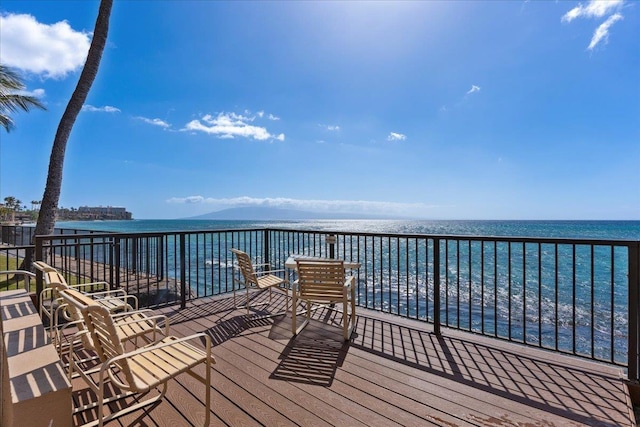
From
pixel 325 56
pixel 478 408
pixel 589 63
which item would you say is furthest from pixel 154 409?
pixel 589 63

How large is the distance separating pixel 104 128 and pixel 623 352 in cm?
2255

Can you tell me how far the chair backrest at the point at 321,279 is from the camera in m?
3.21

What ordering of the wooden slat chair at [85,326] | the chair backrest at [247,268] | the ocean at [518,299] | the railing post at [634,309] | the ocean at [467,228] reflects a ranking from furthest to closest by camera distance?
the ocean at [467,228], the chair backrest at [247,268], the ocean at [518,299], the railing post at [634,309], the wooden slat chair at [85,326]

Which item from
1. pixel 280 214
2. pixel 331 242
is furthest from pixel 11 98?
pixel 280 214

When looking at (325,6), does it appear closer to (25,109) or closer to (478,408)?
(478,408)

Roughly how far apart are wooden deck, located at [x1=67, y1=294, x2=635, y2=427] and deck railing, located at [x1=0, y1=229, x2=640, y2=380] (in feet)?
1.26

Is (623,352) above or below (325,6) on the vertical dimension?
below

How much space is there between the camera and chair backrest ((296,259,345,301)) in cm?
321

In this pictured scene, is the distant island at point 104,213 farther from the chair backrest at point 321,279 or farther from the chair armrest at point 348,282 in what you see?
the chair armrest at point 348,282

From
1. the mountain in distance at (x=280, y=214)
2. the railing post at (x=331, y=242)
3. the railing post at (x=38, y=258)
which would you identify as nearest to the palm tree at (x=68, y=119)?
the railing post at (x=38, y=258)

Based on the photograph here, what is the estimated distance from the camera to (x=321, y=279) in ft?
10.7

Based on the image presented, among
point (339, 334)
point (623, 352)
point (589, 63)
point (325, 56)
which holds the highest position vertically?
point (589, 63)

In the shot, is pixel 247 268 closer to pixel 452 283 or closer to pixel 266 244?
pixel 266 244

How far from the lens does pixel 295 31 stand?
26.2 ft
